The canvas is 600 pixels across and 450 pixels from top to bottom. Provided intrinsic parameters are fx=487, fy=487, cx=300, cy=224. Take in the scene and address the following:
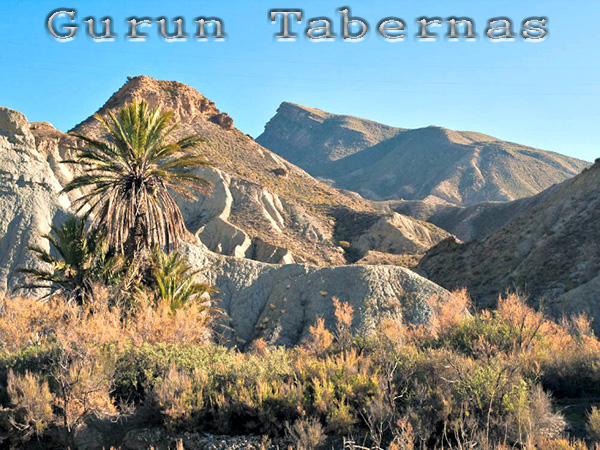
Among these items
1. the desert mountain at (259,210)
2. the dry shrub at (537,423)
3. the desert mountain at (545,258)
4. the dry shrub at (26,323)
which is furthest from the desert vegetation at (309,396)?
the desert mountain at (259,210)

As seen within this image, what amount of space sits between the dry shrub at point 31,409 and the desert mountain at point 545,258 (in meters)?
28.9

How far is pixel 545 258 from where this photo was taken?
37.0 meters

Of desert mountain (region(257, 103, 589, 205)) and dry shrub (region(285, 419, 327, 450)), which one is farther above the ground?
dry shrub (region(285, 419, 327, 450))

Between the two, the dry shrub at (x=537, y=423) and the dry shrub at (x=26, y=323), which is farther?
the dry shrub at (x=26, y=323)

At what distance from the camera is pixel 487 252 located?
44781 millimetres

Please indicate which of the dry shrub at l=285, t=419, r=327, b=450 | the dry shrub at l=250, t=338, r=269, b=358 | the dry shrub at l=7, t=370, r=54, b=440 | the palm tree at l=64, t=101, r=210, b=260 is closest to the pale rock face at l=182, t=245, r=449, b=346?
the dry shrub at l=250, t=338, r=269, b=358

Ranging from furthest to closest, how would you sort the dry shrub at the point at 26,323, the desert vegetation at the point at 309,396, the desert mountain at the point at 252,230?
the desert mountain at the point at 252,230
the dry shrub at the point at 26,323
the desert vegetation at the point at 309,396

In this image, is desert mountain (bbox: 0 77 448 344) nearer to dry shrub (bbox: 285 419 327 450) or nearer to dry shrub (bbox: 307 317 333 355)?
dry shrub (bbox: 307 317 333 355)

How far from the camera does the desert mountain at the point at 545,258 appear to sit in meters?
32.7

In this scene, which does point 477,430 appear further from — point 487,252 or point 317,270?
point 487,252

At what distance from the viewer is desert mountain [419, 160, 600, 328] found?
32.7 meters

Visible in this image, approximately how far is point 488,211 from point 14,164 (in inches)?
3522

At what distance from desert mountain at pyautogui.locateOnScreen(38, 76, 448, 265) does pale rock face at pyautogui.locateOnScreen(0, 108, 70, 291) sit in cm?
478

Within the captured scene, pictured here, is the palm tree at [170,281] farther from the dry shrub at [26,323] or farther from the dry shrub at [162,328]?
the dry shrub at [26,323]
